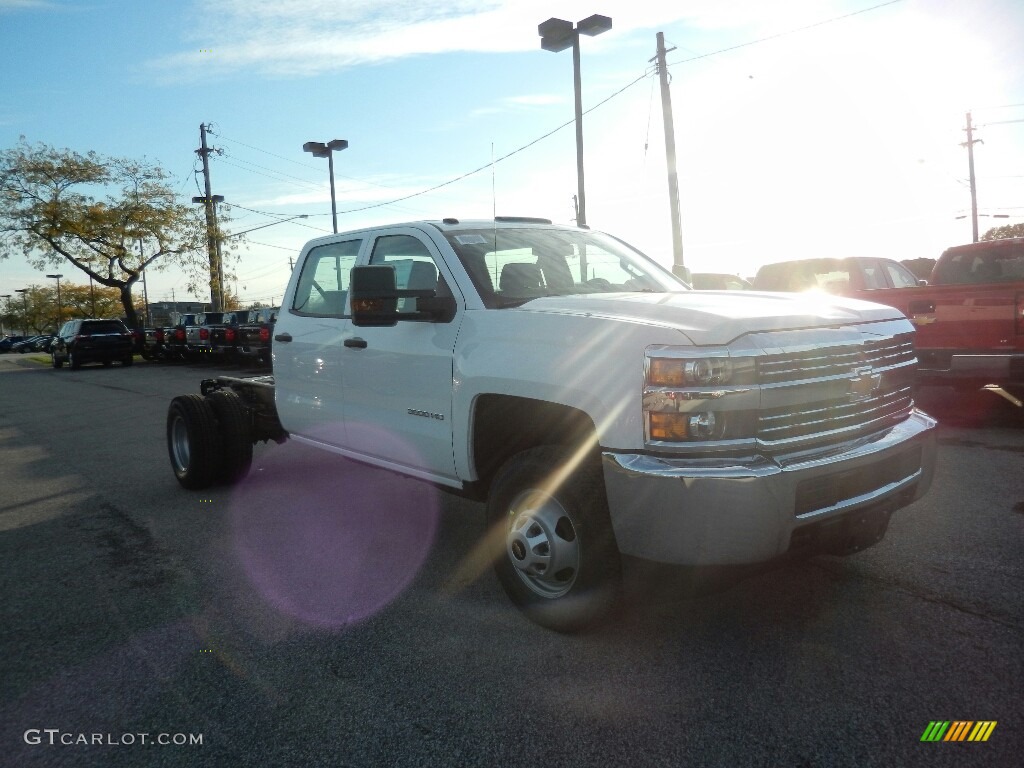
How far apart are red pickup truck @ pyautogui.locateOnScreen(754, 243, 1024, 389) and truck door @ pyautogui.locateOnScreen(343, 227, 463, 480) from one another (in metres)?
5.41

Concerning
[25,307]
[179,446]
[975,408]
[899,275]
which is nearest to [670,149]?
[899,275]

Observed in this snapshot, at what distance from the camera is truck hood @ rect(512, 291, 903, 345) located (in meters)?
2.96

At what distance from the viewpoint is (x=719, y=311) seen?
313 cm

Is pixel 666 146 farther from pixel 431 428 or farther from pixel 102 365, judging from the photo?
pixel 102 365

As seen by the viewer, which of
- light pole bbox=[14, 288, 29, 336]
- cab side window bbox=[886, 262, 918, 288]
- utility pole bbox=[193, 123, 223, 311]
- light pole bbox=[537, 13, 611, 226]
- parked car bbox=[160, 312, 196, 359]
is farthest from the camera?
light pole bbox=[14, 288, 29, 336]

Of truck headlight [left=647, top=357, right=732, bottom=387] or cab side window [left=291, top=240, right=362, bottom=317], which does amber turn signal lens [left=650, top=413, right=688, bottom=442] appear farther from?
cab side window [left=291, top=240, right=362, bottom=317]

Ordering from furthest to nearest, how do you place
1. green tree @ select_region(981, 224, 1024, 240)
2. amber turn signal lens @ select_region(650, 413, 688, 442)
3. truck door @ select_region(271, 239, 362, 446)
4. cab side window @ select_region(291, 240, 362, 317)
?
green tree @ select_region(981, 224, 1024, 240) → cab side window @ select_region(291, 240, 362, 317) → truck door @ select_region(271, 239, 362, 446) → amber turn signal lens @ select_region(650, 413, 688, 442)

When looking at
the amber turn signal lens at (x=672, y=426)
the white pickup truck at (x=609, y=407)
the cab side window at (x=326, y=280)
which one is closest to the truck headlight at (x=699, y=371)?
the white pickup truck at (x=609, y=407)

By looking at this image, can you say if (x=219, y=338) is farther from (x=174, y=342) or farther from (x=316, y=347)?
(x=316, y=347)

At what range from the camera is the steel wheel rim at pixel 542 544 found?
332 centimetres

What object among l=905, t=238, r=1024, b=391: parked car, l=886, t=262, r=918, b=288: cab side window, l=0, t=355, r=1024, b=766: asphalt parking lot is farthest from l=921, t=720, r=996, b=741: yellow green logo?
l=886, t=262, r=918, b=288: cab side window

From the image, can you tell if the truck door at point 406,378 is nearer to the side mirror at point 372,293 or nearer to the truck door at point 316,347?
the truck door at point 316,347

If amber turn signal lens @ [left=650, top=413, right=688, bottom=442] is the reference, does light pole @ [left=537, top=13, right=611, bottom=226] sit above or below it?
above

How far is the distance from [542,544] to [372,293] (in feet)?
4.57
